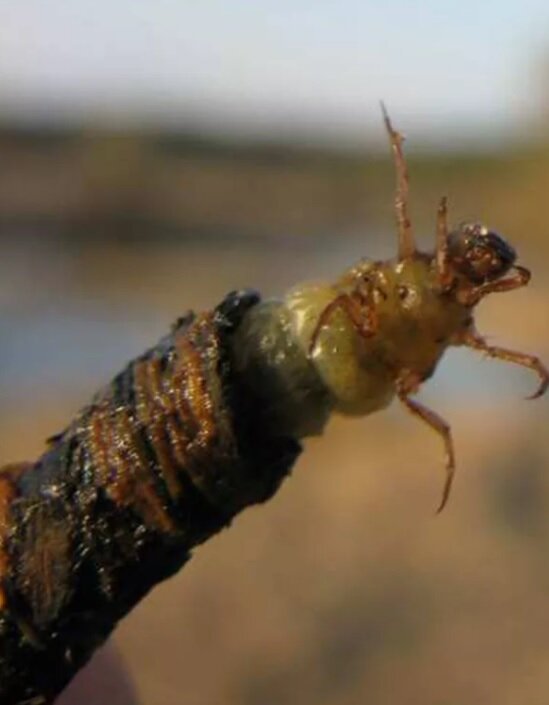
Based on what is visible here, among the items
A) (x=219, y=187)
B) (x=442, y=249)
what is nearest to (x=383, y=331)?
(x=442, y=249)

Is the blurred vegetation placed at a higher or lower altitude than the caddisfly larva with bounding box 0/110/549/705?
higher

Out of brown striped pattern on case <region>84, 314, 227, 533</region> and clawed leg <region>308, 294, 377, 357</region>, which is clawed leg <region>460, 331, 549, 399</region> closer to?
clawed leg <region>308, 294, 377, 357</region>

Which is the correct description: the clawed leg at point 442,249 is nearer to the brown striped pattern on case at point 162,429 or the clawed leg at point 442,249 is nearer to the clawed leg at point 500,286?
the clawed leg at point 500,286

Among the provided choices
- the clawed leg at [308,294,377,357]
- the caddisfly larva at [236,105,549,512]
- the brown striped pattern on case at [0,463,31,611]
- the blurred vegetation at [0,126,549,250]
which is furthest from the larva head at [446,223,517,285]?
the blurred vegetation at [0,126,549,250]

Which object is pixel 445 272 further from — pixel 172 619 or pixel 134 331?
pixel 134 331

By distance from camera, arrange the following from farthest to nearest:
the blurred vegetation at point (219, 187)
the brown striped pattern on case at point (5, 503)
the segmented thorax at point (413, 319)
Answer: the blurred vegetation at point (219, 187) < the brown striped pattern on case at point (5, 503) < the segmented thorax at point (413, 319)

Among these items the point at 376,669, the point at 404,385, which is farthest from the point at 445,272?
the point at 376,669

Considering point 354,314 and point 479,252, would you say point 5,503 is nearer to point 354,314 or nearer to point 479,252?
point 354,314

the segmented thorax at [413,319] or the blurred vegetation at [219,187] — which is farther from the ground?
the blurred vegetation at [219,187]

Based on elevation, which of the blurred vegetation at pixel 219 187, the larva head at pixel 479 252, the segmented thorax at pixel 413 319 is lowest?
the segmented thorax at pixel 413 319

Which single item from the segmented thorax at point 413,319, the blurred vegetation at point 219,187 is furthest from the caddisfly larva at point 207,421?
the blurred vegetation at point 219,187
